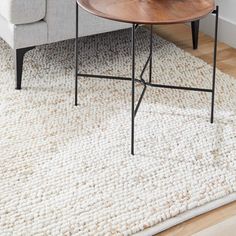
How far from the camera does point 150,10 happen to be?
179cm

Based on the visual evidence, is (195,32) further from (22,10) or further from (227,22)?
(22,10)

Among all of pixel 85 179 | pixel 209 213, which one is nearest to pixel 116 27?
pixel 85 179

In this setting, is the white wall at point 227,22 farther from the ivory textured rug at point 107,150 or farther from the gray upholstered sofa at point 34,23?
the gray upholstered sofa at point 34,23

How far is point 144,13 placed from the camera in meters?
1.76

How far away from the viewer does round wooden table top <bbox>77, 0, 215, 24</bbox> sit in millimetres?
1713

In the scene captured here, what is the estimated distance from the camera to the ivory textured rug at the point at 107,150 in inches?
61.4

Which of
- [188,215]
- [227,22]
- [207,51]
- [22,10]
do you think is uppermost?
[22,10]

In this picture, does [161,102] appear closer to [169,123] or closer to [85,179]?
[169,123]

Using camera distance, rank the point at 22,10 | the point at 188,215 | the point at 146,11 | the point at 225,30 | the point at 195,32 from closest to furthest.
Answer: the point at 188,215, the point at 146,11, the point at 22,10, the point at 195,32, the point at 225,30

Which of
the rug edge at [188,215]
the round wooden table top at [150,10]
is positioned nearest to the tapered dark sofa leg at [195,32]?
the round wooden table top at [150,10]

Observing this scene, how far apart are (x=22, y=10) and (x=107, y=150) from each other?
72 cm

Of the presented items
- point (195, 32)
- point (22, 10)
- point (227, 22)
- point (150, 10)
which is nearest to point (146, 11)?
point (150, 10)

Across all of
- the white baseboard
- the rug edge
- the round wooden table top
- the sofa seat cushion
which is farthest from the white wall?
the rug edge

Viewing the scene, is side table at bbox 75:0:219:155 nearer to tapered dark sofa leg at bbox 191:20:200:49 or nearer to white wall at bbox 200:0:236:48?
tapered dark sofa leg at bbox 191:20:200:49
